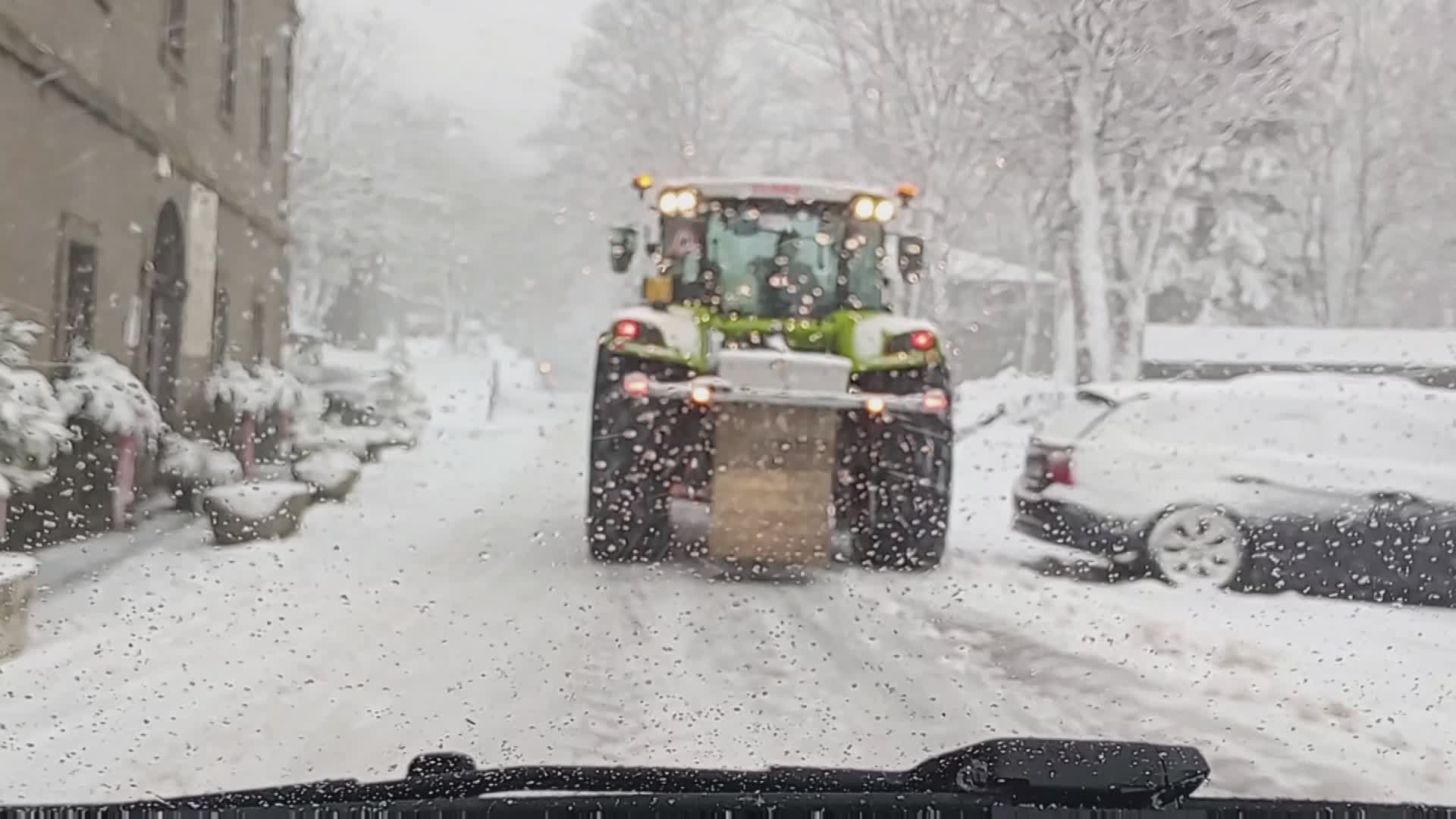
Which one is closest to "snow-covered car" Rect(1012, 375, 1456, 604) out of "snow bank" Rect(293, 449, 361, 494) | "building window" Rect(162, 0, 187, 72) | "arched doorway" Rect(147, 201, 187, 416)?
"snow bank" Rect(293, 449, 361, 494)

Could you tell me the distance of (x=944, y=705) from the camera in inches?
114

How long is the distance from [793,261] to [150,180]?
2075 mm

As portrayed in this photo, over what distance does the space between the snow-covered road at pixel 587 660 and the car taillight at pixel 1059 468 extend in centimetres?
20

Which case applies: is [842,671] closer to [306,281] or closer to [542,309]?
[542,309]

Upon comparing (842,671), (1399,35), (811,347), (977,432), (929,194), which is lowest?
(842,671)

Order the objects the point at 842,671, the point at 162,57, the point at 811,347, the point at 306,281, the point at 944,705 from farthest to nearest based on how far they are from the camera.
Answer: the point at 811,347 → the point at 306,281 → the point at 162,57 → the point at 842,671 → the point at 944,705

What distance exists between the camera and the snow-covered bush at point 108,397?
3.25m

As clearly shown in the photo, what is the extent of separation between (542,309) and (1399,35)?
2.37m

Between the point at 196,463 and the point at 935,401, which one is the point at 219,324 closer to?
the point at 196,463

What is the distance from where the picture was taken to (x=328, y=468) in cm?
410

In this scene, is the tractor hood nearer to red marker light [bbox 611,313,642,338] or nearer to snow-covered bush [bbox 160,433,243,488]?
red marker light [bbox 611,313,642,338]

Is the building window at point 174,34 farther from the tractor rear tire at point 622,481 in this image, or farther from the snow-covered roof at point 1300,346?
the snow-covered roof at point 1300,346

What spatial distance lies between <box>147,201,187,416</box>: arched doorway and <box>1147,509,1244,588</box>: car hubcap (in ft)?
10.1

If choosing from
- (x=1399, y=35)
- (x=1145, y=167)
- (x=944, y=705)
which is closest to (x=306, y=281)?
(x=944, y=705)
